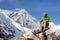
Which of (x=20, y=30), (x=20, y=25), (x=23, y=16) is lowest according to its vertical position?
(x=20, y=30)

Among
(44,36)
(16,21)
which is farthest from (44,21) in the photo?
(16,21)

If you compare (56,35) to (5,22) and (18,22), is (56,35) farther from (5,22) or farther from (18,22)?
(18,22)

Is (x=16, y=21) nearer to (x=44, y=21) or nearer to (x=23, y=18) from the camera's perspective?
(x=23, y=18)

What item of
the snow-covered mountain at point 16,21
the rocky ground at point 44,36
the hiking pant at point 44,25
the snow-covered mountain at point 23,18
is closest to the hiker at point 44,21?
the hiking pant at point 44,25

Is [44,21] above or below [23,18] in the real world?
below

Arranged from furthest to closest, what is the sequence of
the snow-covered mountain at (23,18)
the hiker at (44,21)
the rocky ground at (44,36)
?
the snow-covered mountain at (23,18), the rocky ground at (44,36), the hiker at (44,21)

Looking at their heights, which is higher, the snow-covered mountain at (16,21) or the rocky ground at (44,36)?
the snow-covered mountain at (16,21)

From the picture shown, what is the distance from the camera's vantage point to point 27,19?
64000 millimetres

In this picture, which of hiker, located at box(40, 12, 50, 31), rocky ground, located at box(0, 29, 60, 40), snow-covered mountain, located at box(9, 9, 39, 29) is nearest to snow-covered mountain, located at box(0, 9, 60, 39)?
snow-covered mountain, located at box(9, 9, 39, 29)

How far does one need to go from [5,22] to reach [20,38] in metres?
22.7

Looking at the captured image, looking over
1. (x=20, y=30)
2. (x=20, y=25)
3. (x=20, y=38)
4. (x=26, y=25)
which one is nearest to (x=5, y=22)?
(x=20, y=30)

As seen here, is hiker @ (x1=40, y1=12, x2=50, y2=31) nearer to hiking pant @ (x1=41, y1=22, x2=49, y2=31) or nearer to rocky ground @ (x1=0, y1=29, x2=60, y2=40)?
hiking pant @ (x1=41, y1=22, x2=49, y2=31)

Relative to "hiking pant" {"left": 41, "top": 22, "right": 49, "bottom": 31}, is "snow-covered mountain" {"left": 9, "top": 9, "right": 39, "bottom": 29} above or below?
above

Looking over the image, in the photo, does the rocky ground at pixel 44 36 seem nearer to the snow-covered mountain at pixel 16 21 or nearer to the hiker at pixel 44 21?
the hiker at pixel 44 21
